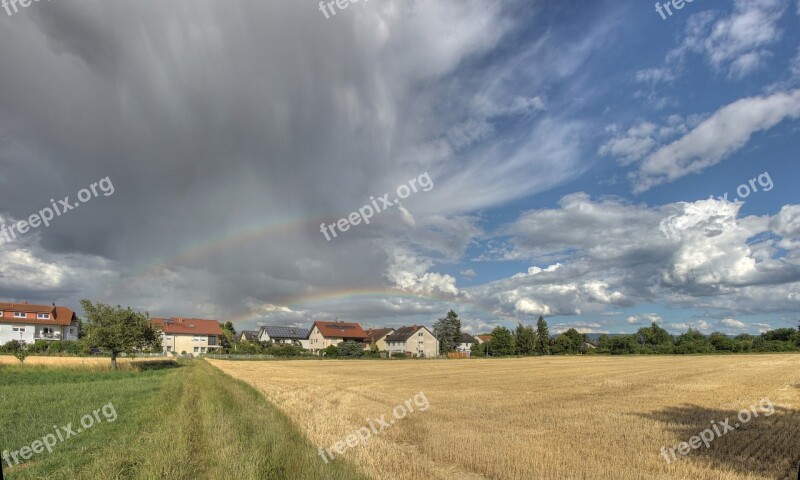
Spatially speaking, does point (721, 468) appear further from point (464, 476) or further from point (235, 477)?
point (235, 477)

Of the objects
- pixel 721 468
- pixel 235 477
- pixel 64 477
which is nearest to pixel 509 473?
pixel 721 468


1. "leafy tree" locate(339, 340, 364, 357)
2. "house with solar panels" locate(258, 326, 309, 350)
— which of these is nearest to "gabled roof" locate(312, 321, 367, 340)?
"house with solar panels" locate(258, 326, 309, 350)

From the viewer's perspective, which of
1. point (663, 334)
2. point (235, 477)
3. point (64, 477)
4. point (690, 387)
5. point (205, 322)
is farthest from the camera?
point (663, 334)

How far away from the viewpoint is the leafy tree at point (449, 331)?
156 metres

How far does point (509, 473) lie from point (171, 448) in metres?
7.88

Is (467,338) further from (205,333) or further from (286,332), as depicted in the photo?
(205,333)

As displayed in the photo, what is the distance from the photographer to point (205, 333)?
14062 centimetres

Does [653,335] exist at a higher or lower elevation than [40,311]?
lower

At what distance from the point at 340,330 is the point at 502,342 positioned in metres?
50.4

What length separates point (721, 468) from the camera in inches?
432

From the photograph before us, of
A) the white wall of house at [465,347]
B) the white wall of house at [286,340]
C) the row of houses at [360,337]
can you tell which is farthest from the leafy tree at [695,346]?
the white wall of house at [286,340]

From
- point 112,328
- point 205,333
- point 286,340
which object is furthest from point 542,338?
point 112,328

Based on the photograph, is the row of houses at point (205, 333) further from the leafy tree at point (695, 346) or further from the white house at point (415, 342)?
the leafy tree at point (695, 346)

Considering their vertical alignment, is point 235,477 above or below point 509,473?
above
